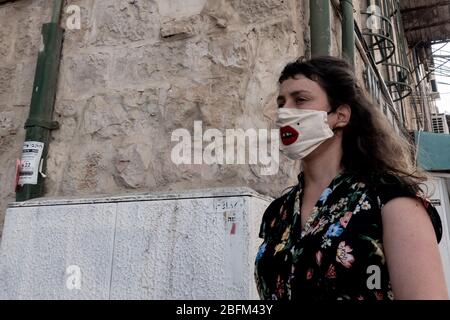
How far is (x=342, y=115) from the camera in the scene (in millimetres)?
1413

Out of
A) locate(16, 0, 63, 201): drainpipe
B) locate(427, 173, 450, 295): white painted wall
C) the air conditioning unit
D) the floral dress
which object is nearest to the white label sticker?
locate(16, 0, 63, 201): drainpipe

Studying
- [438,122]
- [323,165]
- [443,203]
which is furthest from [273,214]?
[438,122]

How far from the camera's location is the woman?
3.15 ft

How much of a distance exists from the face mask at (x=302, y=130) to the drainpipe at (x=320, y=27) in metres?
1.21

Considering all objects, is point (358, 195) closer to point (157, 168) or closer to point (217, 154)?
point (217, 154)

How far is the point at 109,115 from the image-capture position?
2709 millimetres

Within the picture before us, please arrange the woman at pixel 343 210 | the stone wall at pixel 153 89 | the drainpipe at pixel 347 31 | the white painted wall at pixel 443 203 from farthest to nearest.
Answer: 1. the white painted wall at pixel 443 203
2. the drainpipe at pixel 347 31
3. the stone wall at pixel 153 89
4. the woman at pixel 343 210

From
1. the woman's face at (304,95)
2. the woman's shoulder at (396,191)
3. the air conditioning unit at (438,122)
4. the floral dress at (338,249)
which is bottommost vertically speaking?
the floral dress at (338,249)

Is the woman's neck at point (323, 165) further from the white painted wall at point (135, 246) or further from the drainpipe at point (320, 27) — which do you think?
the drainpipe at point (320, 27)

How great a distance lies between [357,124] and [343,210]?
0.42 m

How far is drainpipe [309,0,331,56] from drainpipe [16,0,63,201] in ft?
5.92

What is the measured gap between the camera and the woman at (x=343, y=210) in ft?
3.15

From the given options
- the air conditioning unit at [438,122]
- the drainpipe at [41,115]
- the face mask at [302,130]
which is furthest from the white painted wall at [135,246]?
the air conditioning unit at [438,122]
